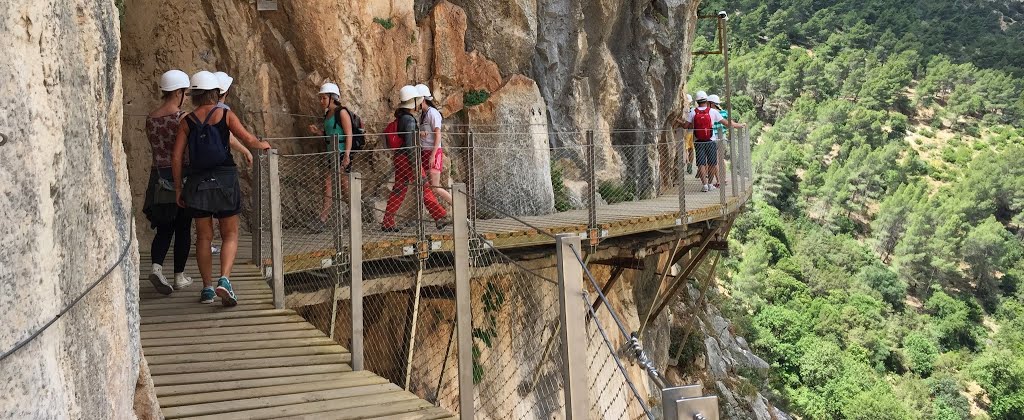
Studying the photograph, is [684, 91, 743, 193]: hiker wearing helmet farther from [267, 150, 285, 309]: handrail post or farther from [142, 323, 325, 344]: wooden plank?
[142, 323, 325, 344]: wooden plank

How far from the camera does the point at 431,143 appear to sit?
8.99 meters

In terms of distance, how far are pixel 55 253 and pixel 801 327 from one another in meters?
49.4

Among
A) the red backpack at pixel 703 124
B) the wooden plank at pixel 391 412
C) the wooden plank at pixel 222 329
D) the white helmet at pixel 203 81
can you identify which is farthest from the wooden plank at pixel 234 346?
the red backpack at pixel 703 124

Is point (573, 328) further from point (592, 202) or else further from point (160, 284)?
point (592, 202)

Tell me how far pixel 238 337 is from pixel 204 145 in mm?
1251

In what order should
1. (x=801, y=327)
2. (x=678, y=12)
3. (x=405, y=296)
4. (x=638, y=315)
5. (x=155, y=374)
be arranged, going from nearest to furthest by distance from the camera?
1. (x=155, y=374)
2. (x=405, y=296)
3. (x=638, y=315)
4. (x=678, y=12)
5. (x=801, y=327)

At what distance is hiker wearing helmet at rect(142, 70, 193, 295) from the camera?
21.2 ft

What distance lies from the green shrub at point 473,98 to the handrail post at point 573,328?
798 cm

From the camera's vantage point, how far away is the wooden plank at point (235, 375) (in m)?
5.00

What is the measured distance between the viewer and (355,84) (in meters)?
10.2

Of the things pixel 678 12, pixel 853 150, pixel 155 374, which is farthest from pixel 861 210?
pixel 155 374

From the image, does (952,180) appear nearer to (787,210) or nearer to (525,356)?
(787,210)

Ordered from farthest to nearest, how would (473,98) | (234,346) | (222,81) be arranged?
(473,98)
(222,81)
(234,346)

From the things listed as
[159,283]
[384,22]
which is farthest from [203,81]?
[384,22]
